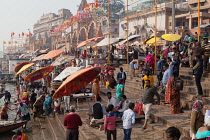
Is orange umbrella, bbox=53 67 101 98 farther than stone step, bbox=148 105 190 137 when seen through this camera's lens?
Yes

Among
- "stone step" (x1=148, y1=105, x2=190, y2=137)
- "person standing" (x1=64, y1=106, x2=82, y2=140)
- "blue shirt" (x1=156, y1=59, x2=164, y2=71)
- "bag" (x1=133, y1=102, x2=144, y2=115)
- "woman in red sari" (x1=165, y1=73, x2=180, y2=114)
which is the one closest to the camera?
"person standing" (x1=64, y1=106, x2=82, y2=140)

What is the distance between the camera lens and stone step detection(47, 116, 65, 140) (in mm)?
8898

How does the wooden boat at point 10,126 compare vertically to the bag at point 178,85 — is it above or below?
below

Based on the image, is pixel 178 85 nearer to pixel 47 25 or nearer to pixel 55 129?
pixel 55 129

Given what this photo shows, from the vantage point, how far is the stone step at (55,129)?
8898 mm

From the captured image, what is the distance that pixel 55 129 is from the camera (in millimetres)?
9844

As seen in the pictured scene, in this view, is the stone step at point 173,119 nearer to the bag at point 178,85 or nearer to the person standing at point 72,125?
the bag at point 178,85

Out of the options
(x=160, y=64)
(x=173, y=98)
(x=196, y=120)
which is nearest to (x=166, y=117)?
(x=173, y=98)

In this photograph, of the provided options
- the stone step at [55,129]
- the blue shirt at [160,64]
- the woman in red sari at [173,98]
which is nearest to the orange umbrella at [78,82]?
the stone step at [55,129]

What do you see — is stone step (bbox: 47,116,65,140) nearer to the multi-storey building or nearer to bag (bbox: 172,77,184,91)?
bag (bbox: 172,77,184,91)

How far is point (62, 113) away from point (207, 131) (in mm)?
9009

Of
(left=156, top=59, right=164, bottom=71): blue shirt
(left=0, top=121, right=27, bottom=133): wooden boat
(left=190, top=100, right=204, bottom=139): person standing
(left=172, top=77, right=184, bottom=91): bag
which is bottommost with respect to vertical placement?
(left=0, top=121, right=27, bottom=133): wooden boat

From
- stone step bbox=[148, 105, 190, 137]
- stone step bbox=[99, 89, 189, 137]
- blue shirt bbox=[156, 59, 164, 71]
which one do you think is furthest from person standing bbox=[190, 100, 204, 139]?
blue shirt bbox=[156, 59, 164, 71]

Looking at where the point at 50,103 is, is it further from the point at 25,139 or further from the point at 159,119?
the point at 159,119
